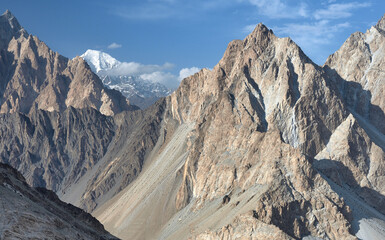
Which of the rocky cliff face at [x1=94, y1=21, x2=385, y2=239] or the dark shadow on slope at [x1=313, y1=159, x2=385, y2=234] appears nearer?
the rocky cliff face at [x1=94, y1=21, x2=385, y2=239]

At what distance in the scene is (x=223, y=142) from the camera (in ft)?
A: 633

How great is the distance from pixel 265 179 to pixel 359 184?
56269 mm

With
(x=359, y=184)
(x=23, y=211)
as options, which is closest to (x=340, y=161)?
(x=359, y=184)

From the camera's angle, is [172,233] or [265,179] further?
[172,233]

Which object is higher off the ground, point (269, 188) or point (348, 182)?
point (348, 182)

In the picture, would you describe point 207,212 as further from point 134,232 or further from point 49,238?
point 49,238

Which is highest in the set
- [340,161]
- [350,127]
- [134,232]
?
[350,127]

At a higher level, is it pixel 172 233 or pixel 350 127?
pixel 350 127

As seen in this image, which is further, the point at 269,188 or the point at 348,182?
the point at 348,182

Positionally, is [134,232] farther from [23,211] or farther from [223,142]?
[23,211]

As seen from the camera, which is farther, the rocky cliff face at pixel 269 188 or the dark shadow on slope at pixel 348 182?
the dark shadow on slope at pixel 348 182

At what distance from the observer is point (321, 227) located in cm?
13438

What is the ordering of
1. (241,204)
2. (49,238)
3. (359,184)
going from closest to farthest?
(49,238) → (241,204) → (359,184)

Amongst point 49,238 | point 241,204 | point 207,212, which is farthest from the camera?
point 207,212
